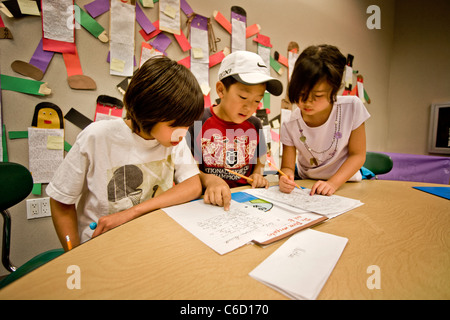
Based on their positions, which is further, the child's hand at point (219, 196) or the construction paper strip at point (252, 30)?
the construction paper strip at point (252, 30)

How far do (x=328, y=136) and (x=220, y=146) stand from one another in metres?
0.54

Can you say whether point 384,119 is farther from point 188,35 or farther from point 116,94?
point 116,94

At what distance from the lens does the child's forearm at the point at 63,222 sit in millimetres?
591

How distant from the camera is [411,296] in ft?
0.84

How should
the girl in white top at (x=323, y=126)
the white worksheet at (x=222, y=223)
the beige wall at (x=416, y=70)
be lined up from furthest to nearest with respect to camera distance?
the beige wall at (x=416, y=70)
the girl in white top at (x=323, y=126)
the white worksheet at (x=222, y=223)

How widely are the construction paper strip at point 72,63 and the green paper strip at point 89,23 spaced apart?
0.45ft

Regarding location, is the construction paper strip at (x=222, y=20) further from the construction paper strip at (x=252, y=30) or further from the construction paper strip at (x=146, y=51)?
the construction paper strip at (x=146, y=51)

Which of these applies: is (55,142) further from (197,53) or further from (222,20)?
(222,20)

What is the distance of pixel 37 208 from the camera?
3.30ft

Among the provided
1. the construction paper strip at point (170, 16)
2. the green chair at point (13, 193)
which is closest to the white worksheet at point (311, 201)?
the green chair at point (13, 193)

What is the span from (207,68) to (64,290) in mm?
1384

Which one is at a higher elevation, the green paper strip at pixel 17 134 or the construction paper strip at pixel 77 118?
the construction paper strip at pixel 77 118

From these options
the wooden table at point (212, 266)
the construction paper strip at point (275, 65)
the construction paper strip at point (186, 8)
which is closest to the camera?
the wooden table at point (212, 266)

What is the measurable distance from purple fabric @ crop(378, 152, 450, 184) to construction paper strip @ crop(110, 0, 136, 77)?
8.08 ft
